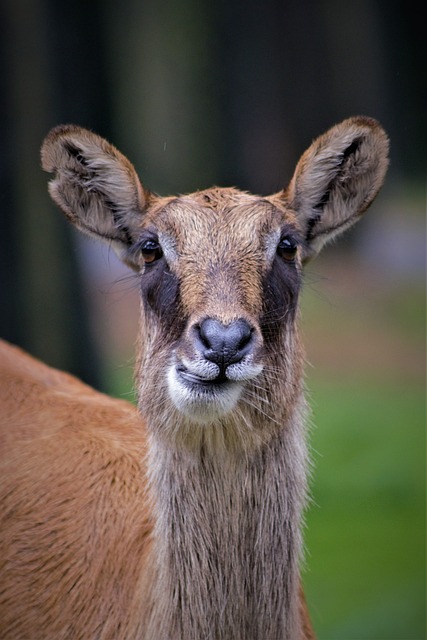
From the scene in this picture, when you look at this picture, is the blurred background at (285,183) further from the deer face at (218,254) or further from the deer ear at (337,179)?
the deer face at (218,254)

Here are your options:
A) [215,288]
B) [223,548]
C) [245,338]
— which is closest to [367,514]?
[223,548]

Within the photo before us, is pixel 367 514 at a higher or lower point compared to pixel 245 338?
lower

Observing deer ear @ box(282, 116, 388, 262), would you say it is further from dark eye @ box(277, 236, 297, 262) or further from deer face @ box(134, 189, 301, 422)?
dark eye @ box(277, 236, 297, 262)

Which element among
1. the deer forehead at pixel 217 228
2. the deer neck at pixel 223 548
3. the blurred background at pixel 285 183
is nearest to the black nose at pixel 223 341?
the deer forehead at pixel 217 228

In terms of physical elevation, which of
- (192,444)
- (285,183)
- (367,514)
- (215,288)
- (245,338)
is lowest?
(367,514)

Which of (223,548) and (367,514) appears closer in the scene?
(223,548)

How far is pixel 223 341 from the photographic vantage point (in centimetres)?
409

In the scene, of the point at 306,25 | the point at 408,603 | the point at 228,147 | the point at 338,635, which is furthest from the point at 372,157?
the point at 306,25

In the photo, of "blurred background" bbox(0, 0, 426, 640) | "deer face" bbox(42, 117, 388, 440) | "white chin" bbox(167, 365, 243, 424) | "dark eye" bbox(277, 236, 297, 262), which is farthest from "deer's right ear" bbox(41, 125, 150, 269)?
"blurred background" bbox(0, 0, 426, 640)

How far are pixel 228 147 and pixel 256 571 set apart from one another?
11889mm

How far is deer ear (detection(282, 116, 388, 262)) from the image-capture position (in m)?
5.14

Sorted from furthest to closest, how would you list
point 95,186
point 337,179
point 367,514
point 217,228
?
point 367,514
point 337,179
point 95,186
point 217,228

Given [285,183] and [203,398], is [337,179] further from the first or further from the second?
[285,183]

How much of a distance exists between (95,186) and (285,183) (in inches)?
426
